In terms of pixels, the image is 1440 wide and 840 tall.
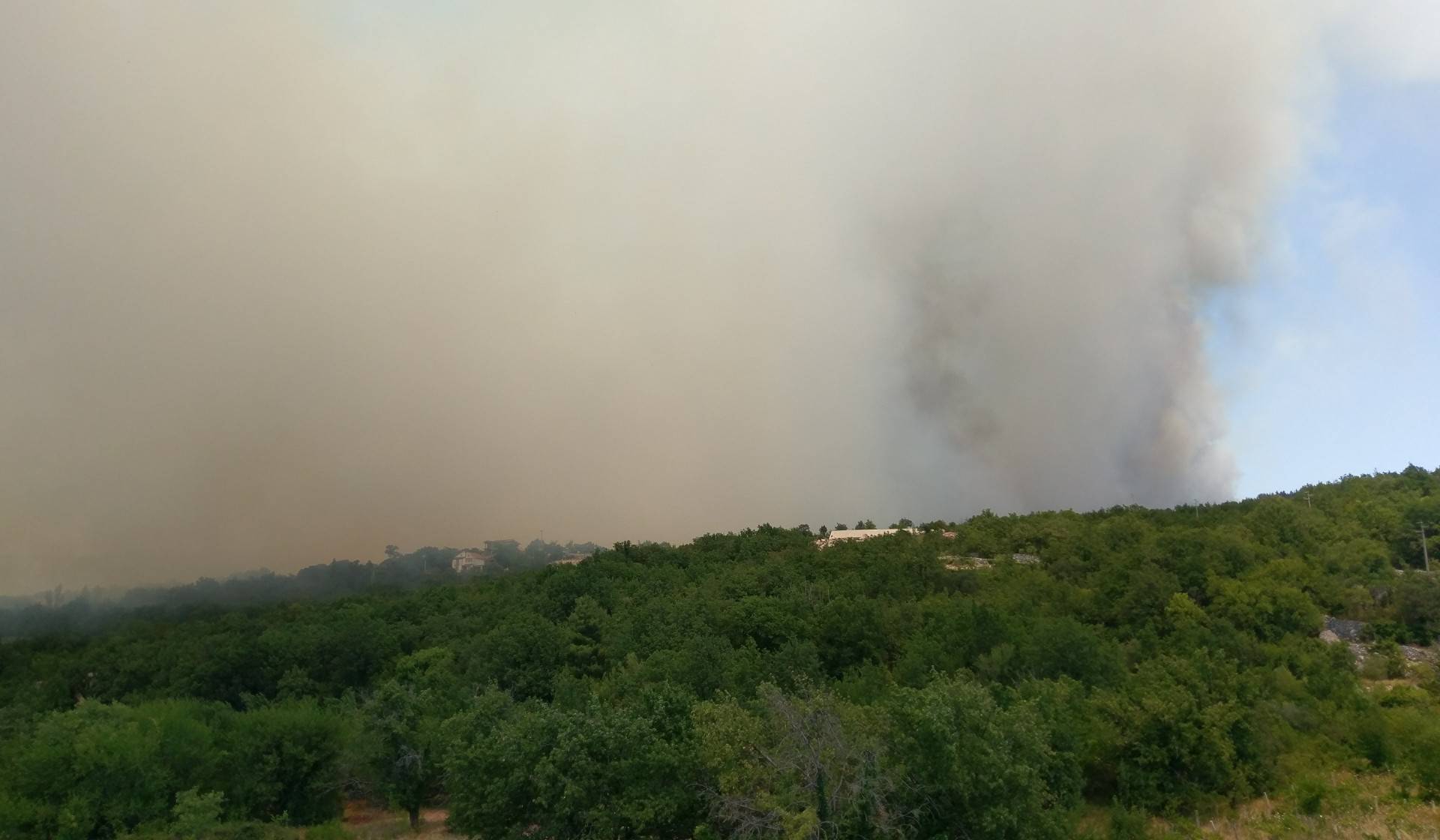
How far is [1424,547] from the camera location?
6656 cm

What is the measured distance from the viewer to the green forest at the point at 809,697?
2075cm

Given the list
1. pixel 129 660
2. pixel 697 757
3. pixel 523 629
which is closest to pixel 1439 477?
pixel 523 629

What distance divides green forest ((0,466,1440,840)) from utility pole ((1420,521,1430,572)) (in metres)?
0.66

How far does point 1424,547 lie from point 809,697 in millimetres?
67784

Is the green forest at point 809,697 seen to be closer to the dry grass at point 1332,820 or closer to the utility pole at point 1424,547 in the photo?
the dry grass at point 1332,820

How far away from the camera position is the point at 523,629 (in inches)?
2135

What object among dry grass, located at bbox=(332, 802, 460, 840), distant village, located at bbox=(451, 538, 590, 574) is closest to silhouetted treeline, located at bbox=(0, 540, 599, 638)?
distant village, located at bbox=(451, 538, 590, 574)

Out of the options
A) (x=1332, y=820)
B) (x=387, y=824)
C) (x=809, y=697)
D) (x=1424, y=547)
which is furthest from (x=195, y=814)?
(x=1424, y=547)

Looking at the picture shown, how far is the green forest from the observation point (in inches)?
817

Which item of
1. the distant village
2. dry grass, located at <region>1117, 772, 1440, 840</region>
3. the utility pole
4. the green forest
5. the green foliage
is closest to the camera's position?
the green forest

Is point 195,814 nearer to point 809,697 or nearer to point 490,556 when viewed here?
point 809,697

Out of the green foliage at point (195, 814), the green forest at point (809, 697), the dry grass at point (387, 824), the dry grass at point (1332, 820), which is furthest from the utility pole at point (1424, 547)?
the green foliage at point (195, 814)

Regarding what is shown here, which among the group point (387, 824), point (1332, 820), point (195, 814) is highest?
point (1332, 820)

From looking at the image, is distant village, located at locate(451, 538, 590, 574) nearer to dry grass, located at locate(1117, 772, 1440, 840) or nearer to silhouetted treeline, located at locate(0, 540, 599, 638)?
silhouetted treeline, located at locate(0, 540, 599, 638)
